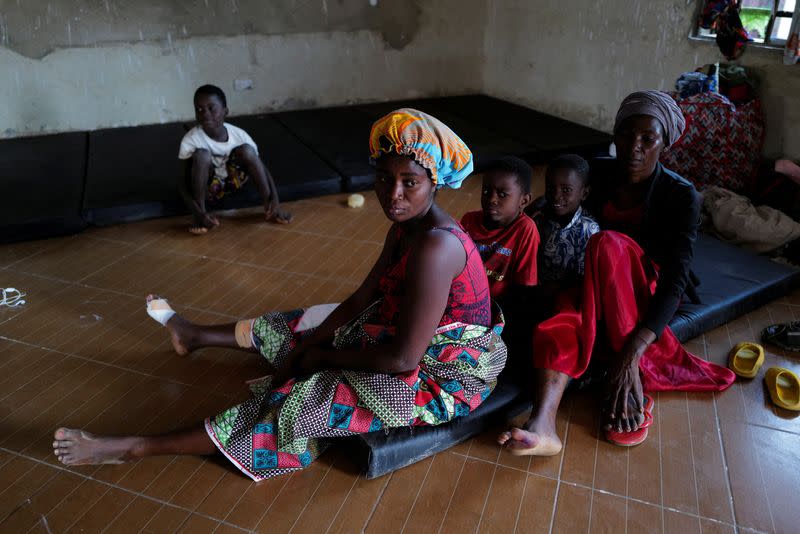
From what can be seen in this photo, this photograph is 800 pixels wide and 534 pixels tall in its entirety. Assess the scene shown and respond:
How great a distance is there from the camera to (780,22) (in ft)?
13.0

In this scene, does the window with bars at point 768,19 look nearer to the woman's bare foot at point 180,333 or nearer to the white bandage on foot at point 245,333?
the white bandage on foot at point 245,333

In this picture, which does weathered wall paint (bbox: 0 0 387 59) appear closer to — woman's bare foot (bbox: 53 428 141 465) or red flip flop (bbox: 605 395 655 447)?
woman's bare foot (bbox: 53 428 141 465)

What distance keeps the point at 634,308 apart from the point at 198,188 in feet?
8.89

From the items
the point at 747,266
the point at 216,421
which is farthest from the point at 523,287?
the point at 747,266

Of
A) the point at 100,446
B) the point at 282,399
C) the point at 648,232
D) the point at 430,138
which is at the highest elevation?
the point at 430,138

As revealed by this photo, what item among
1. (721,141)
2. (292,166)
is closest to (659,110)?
(721,141)

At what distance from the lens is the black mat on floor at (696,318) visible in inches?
73.8

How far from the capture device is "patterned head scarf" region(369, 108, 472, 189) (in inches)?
64.1

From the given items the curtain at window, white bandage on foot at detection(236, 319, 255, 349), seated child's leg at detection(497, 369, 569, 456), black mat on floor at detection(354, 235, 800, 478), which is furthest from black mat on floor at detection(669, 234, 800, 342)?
white bandage on foot at detection(236, 319, 255, 349)

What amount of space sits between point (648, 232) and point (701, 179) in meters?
2.09

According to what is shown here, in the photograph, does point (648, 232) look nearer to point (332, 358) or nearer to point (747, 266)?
point (747, 266)

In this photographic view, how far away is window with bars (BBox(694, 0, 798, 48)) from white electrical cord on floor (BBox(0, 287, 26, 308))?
483 cm

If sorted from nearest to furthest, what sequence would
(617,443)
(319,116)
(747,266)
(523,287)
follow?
(617,443) < (523,287) < (747,266) < (319,116)

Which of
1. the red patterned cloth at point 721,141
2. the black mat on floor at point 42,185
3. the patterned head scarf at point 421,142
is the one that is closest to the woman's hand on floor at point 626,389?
the patterned head scarf at point 421,142
